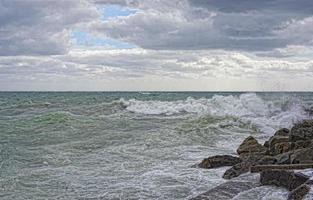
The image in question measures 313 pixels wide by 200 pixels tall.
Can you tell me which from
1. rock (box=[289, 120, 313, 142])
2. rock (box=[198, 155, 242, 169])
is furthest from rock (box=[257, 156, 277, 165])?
rock (box=[289, 120, 313, 142])

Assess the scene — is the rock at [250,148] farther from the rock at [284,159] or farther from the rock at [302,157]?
the rock at [302,157]

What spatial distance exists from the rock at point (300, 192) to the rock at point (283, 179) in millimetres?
507

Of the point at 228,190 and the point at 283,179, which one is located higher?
the point at 283,179

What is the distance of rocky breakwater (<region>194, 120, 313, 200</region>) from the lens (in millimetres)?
8008

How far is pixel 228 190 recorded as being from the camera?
8.53 metres

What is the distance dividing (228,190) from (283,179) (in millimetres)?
948

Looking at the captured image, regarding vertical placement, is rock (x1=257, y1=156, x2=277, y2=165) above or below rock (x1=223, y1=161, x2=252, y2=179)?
above

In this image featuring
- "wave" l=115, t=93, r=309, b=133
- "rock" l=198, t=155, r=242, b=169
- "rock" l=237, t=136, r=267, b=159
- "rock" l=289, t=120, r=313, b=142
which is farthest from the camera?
"wave" l=115, t=93, r=309, b=133

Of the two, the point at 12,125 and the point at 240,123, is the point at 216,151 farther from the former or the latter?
the point at 12,125

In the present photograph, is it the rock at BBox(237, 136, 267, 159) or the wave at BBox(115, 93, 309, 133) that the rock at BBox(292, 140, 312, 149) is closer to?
the rock at BBox(237, 136, 267, 159)

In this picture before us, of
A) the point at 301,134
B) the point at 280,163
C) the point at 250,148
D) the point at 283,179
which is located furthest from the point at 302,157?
the point at 250,148

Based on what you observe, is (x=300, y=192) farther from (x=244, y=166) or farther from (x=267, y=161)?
(x=267, y=161)

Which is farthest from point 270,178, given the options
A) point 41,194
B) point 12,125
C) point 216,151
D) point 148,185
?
point 12,125

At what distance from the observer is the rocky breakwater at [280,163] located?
801cm
